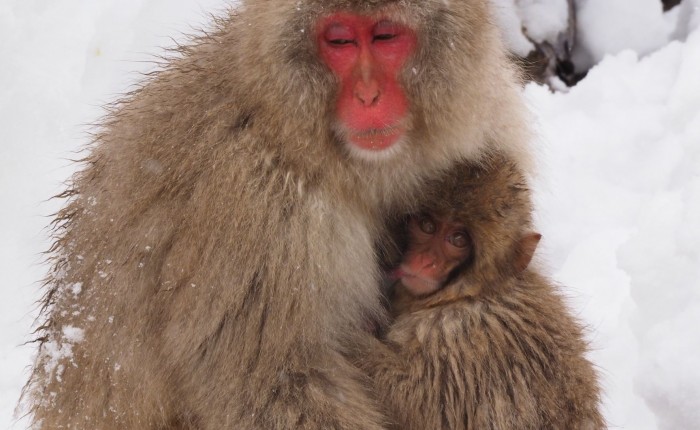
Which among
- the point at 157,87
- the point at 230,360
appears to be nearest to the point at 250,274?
the point at 230,360

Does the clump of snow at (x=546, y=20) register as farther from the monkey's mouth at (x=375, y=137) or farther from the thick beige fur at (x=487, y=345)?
the monkey's mouth at (x=375, y=137)

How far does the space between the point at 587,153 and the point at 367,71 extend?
260 cm

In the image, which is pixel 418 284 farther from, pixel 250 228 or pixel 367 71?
pixel 367 71

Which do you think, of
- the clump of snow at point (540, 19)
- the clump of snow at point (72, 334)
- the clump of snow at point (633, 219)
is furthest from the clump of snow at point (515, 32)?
the clump of snow at point (72, 334)

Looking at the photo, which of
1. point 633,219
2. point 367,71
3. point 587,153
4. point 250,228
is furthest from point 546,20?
point 250,228

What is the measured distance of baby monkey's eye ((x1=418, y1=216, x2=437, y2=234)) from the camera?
321 cm

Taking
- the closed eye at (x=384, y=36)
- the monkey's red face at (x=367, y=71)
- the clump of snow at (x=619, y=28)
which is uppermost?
the clump of snow at (x=619, y=28)

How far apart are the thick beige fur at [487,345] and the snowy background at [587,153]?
76cm

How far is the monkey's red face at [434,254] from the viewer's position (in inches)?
125

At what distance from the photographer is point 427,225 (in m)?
3.22

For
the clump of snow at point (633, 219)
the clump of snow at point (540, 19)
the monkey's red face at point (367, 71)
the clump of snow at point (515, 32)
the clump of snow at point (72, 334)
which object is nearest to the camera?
the monkey's red face at point (367, 71)

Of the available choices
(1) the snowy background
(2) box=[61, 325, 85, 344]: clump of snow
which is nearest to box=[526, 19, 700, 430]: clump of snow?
(1) the snowy background

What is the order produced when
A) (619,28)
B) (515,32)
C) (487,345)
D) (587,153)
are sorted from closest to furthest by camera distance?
1. (487,345)
2. (587,153)
3. (515,32)
4. (619,28)

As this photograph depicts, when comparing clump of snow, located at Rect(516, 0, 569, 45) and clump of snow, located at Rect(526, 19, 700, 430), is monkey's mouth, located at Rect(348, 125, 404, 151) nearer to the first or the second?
clump of snow, located at Rect(526, 19, 700, 430)
